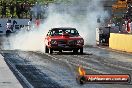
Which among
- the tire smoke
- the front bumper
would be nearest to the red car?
the front bumper

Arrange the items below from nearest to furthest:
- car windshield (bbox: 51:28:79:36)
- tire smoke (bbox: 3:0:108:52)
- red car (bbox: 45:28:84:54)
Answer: red car (bbox: 45:28:84:54), car windshield (bbox: 51:28:79:36), tire smoke (bbox: 3:0:108:52)

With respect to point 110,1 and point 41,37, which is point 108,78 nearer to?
point 41,37

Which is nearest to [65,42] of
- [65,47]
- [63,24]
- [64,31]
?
[65,47]

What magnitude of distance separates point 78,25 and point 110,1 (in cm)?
3939

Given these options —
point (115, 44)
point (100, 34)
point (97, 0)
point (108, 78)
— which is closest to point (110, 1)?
point (97, 0)

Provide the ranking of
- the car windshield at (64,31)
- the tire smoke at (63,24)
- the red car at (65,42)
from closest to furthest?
the red car at (65,42) < the car windshield at (64,31) < the tire smoke at (63,24)

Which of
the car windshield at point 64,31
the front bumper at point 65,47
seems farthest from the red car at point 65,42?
the car windshield at point 64,31

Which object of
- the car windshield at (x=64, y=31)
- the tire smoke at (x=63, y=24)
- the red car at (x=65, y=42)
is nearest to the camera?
the red car at (x=65, y=42)

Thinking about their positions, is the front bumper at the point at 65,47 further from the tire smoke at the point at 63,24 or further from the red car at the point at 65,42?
the tire smoke at the point at 63,24

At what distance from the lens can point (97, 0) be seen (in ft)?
267

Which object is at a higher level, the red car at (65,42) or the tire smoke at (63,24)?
the red car at (65,42)

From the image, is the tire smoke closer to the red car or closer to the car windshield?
the car windshield

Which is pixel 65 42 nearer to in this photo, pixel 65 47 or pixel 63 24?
pixel 65 47

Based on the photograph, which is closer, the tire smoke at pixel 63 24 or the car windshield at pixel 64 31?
the car windshield at pixel 64 31
